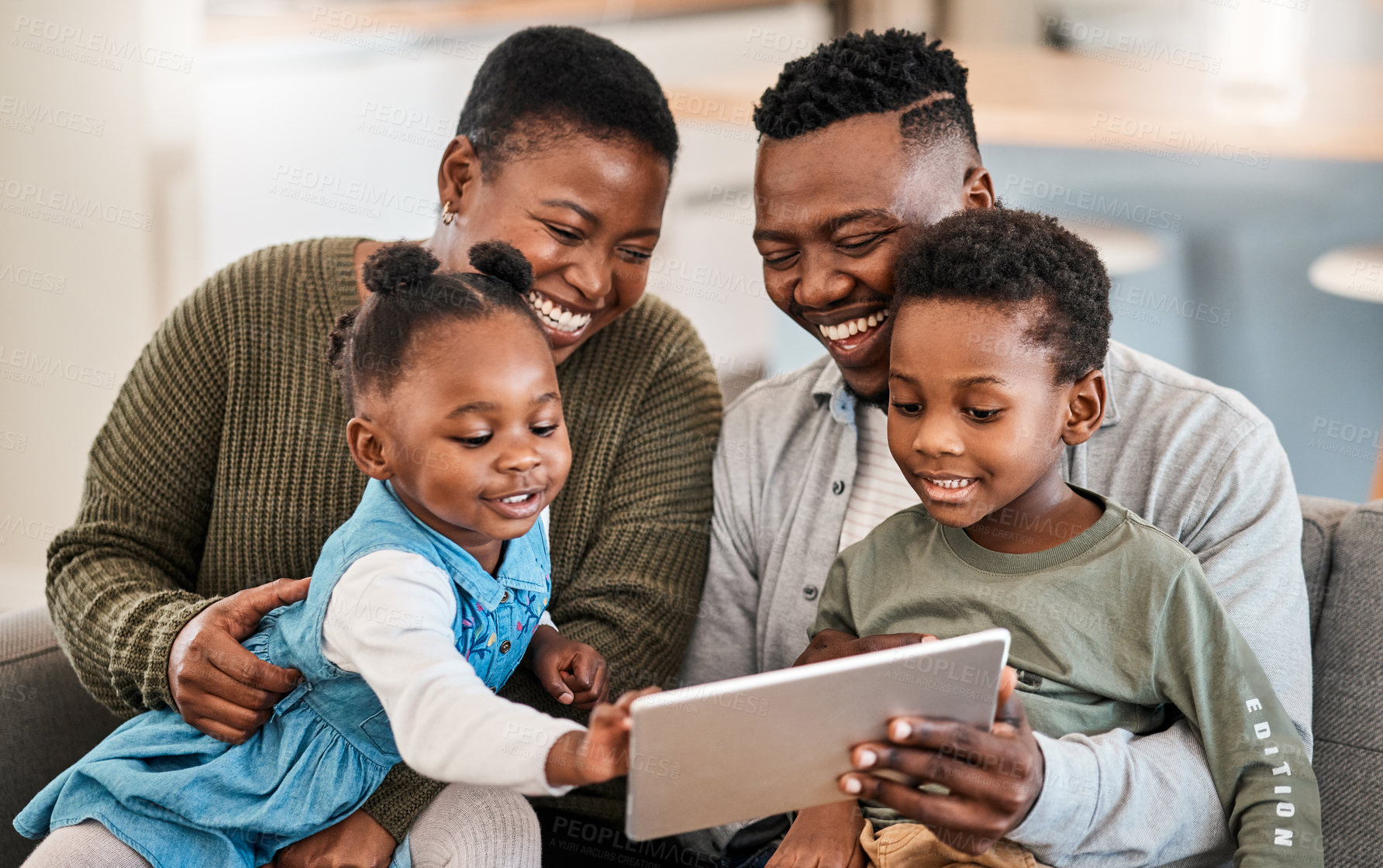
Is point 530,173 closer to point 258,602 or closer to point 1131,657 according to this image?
point 258,602

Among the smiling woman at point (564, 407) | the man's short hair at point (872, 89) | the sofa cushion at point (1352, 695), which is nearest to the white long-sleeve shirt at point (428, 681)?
the smiling woman at point (564, 407)

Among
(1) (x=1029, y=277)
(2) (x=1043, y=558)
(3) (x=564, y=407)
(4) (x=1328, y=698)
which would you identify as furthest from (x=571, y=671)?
(4) (x=1328, y=698)

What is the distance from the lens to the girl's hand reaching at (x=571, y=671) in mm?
1466

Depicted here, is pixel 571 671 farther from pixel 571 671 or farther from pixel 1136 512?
pixel 1136 512

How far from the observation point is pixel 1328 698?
59.9 inches

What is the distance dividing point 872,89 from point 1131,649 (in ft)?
2.42

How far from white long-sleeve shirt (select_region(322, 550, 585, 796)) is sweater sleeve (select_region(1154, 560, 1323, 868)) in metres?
0.65

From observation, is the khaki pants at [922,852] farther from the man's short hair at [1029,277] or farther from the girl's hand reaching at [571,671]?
the man's short hair at [1029,277]

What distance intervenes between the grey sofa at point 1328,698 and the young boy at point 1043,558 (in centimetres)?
30

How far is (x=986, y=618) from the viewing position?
134cm

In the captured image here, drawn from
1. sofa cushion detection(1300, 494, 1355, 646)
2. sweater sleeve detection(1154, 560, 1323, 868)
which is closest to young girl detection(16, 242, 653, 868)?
sweater sleeve detection(1154, 560, 1323, 868)

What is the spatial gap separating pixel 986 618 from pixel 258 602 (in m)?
0.83

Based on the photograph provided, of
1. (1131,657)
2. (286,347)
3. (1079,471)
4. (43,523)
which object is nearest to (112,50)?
(43,523)

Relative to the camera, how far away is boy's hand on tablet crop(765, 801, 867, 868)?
4.35ft
